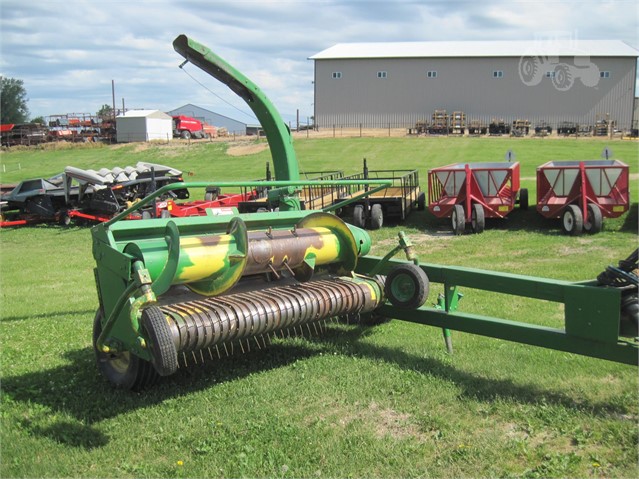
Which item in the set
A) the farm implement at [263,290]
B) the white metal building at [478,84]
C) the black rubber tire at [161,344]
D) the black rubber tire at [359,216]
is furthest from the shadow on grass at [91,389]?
the white metal building at [478,84]

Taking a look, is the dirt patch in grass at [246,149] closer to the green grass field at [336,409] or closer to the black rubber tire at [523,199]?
the black rubber tire at [523,199]

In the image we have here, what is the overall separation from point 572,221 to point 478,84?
34739mm

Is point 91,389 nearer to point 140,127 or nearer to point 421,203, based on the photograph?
point 421,203

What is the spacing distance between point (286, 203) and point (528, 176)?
18.0 m

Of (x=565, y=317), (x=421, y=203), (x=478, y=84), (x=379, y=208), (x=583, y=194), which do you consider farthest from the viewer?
(x=478, y=84)

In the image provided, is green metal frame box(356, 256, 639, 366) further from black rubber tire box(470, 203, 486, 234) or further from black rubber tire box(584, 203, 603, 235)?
black rubber tire box(470, 203, 486, 234)

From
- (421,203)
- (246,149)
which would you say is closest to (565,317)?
(421,203)

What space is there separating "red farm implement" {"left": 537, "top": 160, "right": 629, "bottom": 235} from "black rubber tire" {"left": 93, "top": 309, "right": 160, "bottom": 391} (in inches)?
394

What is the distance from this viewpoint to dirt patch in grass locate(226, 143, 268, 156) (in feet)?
123

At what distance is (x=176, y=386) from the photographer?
4926 mm

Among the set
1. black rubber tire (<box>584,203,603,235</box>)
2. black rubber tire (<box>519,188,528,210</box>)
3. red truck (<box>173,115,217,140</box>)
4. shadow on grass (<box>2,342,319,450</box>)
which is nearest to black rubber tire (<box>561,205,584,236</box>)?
black rubber tire (<box>584,203,603,235</box>)

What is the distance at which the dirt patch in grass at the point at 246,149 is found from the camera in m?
37.5

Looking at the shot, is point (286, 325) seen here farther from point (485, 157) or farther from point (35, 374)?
point (485, 157)

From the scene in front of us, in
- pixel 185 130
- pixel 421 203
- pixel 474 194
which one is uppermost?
pixel 185 130
